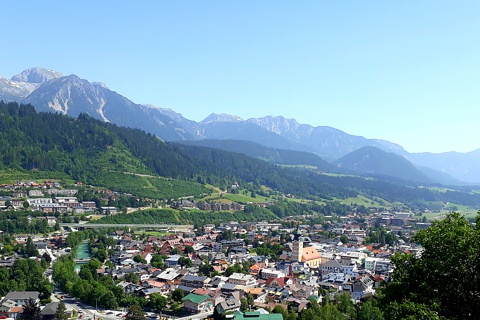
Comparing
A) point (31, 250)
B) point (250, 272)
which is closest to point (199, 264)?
point (250, 272)

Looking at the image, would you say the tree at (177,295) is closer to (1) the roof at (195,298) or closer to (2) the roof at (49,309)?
(1) the roof at (195,298)

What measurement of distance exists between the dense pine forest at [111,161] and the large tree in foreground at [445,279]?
8988 centimetres

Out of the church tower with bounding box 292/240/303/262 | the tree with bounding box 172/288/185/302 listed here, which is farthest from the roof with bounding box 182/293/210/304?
the church tower with bounding box 292/240/303/262

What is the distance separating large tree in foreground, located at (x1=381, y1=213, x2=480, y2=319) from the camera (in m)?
12.1

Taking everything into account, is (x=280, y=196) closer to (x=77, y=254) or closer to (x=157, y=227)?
(x=157, y=227)

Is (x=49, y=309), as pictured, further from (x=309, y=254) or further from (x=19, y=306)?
(x=309, y=254)

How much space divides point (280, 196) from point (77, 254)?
303 feet

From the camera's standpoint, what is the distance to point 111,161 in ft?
378

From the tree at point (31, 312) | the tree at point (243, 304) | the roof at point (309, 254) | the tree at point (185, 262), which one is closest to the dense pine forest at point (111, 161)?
the tree at point (185, 262)

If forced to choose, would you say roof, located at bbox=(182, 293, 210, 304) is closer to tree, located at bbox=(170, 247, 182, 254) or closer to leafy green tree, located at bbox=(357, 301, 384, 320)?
leafy green tree, located at bbox=(357, 301, 384, 320)

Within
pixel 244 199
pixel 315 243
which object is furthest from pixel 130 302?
pixel 244 199

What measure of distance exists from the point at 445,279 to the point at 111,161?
109569mm

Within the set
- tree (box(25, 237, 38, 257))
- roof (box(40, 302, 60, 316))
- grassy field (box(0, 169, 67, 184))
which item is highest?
grassy field (box(0, 169, 67, 184))

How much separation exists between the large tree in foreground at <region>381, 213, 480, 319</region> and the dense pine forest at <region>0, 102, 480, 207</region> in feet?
295
